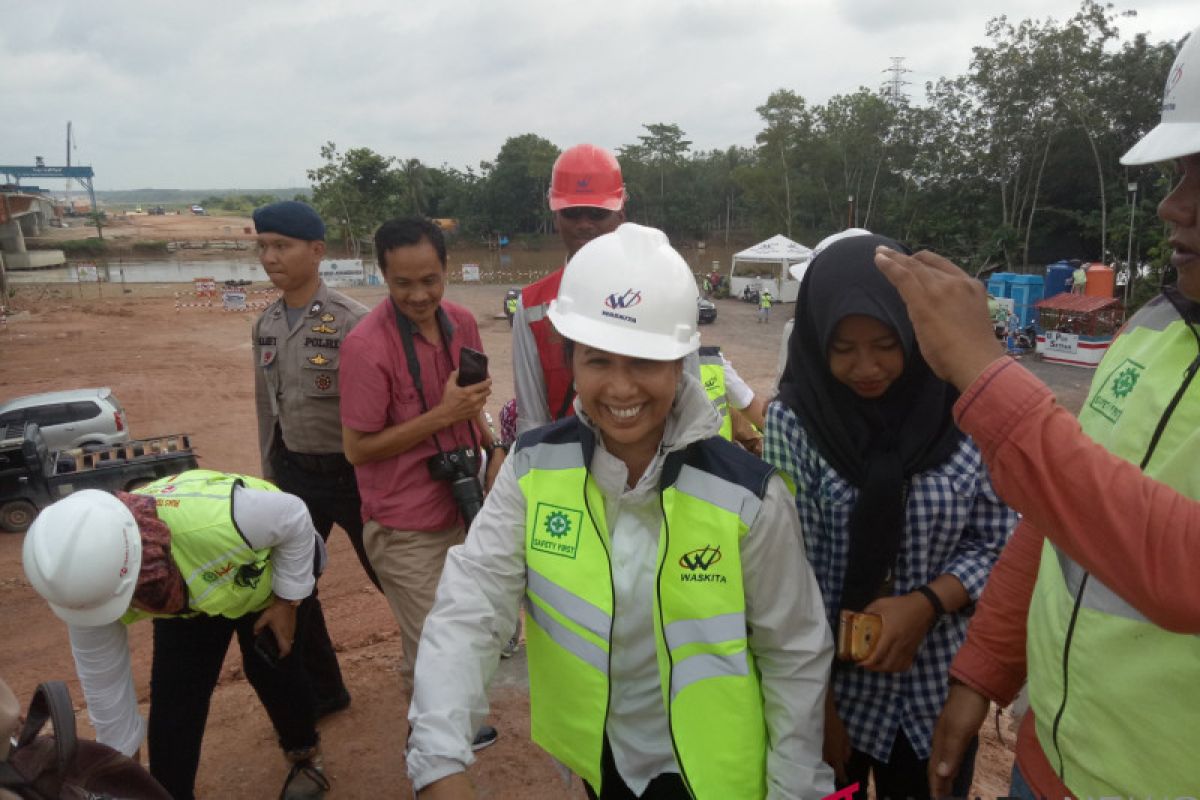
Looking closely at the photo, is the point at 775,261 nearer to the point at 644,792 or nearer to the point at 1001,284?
the point at 1001,284

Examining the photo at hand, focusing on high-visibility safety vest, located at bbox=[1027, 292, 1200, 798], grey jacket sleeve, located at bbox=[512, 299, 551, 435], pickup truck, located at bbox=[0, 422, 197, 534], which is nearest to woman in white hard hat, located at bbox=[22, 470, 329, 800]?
grey jacket sleeve, located at bbox=[512, 299, 551, 435]

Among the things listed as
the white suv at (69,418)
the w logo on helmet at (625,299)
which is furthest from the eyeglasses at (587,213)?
the white suv at (69,418)

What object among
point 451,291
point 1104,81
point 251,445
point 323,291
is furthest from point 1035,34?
point 323,291

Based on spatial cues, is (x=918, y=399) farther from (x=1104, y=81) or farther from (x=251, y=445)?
(x=1104, y=81)

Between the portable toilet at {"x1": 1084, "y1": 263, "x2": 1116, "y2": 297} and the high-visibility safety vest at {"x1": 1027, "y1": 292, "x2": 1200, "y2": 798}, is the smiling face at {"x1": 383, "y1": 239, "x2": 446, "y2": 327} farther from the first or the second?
the portable toilet at {"x1": 1084, "y1": 263, "x2": 1116, "y2": 297}

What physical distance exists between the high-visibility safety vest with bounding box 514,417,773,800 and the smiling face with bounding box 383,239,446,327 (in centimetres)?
177

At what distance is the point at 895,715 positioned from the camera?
202 centimetres

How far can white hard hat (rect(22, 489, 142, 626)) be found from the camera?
2.20 metres

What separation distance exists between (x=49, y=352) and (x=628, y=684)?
22.7m

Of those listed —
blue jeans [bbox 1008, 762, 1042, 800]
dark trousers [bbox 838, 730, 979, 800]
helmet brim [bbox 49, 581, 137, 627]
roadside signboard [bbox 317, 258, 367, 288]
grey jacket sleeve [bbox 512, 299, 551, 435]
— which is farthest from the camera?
roadside signboard [bbox 317, 258, 367, 288]

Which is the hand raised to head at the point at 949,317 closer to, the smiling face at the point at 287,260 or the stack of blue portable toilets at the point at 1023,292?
the smiling face at the point at 287,260

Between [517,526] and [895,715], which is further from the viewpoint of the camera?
[895,715]

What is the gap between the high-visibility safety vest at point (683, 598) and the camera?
63.7 inches

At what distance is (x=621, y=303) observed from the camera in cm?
171
